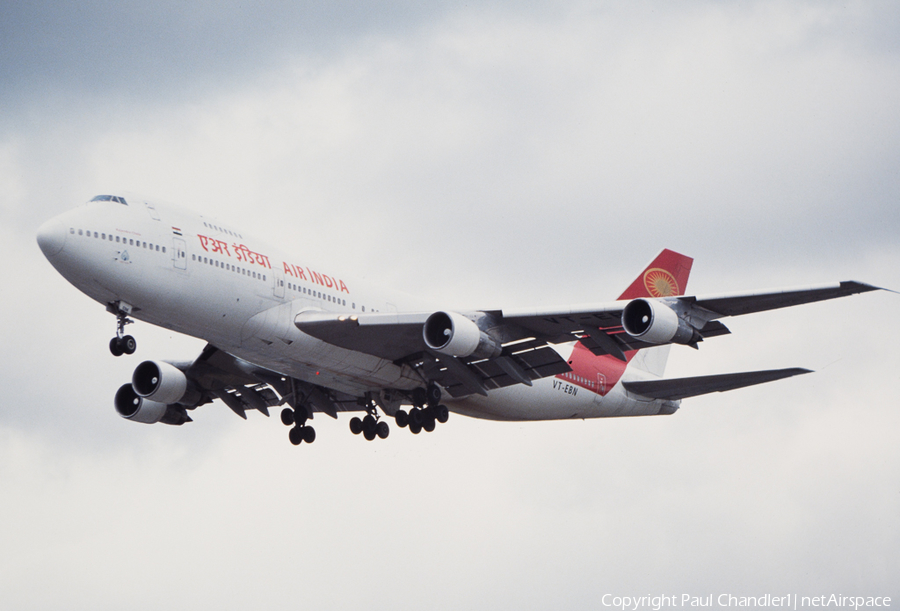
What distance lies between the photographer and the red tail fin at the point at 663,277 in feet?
125

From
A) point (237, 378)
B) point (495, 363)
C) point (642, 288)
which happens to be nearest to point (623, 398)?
point (642, 288)

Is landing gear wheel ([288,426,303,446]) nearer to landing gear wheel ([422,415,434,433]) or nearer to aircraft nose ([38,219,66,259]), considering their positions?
landing gear wheel ([422,415,434,433])

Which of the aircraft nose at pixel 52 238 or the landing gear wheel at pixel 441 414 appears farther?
the landing gear wheel at pixel 441 414

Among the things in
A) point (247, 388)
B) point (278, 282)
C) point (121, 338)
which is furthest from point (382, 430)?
point (121, 338)

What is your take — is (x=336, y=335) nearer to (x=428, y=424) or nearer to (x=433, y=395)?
(x=433, y=395)

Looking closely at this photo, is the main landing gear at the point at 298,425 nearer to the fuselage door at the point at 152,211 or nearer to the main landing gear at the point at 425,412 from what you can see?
the main landing gear at the point at 425,412

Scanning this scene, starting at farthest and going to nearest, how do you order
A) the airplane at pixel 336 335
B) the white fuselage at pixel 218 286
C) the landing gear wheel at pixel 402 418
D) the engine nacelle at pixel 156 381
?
the engine nacelle at pixel 156 381 → the landing gear wheel at pixel 402 418 → the airplane at pixel 336 335 → the white fuselage at pixel 218 286

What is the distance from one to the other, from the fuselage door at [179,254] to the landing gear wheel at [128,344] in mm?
2117

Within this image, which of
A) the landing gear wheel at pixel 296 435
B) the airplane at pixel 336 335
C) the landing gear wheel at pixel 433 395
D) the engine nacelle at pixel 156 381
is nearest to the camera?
the airplane at pixel 336 335

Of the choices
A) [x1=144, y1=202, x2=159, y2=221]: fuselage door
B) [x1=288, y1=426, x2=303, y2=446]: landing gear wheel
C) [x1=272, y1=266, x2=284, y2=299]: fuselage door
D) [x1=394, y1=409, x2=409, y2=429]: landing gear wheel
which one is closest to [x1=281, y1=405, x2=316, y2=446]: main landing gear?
[x1=288, y1=426, x2=303, y2=446]: landing gear wheel

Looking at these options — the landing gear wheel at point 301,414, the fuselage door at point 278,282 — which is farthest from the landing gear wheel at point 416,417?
the fuselage door at point 278,282

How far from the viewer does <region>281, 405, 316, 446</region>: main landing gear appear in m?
32.3

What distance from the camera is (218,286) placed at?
975 inches

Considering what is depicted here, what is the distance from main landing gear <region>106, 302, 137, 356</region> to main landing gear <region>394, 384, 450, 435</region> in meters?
9.66
